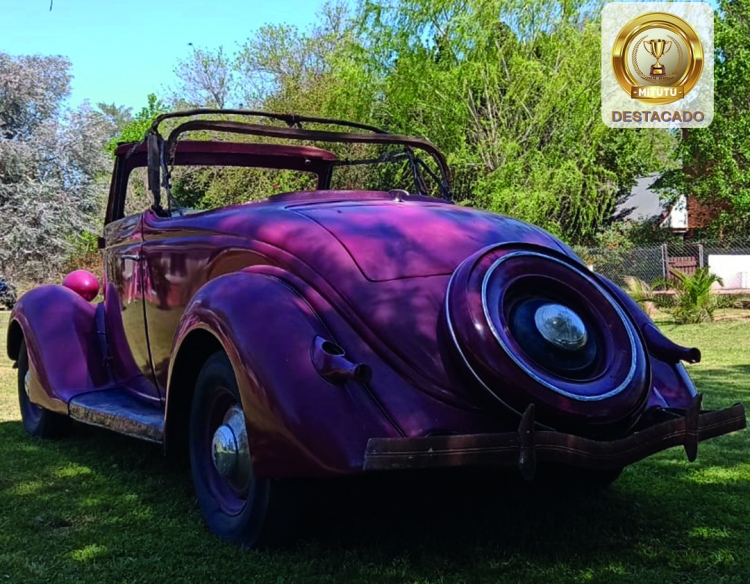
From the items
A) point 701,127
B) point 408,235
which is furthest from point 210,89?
point 408,235

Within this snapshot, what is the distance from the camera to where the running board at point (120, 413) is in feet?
11.7

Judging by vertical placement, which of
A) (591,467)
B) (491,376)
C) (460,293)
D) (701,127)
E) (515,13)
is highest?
(515,13)

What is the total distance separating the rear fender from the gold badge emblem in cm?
1600

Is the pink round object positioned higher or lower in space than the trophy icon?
lower

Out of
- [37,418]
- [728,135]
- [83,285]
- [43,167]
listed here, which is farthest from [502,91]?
[37,418]

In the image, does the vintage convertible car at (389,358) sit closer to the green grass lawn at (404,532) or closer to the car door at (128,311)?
the green grass lawn at (404,532)

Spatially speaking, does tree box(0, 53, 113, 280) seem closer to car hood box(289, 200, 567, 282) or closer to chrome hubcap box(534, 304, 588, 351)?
car hood box(289, 200, 567, 282)

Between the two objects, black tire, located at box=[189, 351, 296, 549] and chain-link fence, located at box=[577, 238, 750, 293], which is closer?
black tire, located at box=[189, 351, 296, 549]

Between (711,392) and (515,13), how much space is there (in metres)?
14.6

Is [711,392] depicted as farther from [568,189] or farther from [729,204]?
[729,204]

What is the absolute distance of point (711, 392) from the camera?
6.73 m

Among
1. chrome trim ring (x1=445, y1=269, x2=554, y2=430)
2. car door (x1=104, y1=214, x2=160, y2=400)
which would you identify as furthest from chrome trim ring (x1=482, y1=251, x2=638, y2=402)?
car door (x1=104, y1=214, x2=160, y2=400)

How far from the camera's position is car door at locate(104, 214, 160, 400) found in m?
4.32

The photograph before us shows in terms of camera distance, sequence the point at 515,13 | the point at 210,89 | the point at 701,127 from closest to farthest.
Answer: the point at 515,13
the point at 701,127
the point at 210,89
